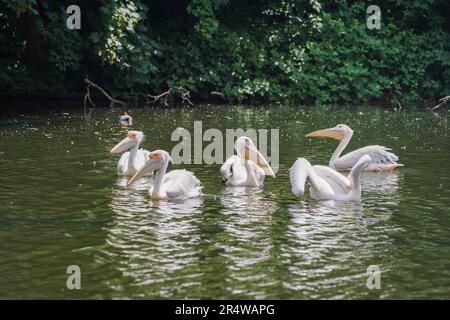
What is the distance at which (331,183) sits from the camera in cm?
1015

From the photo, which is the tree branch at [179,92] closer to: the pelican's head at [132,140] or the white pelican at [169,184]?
the pelican's head at [132,140]

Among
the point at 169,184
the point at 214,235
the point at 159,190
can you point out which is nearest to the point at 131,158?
the point at 169,184

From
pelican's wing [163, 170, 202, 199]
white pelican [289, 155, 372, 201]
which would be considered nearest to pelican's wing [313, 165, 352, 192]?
white pelican [289, 155, 372, 201]

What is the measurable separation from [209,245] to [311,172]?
2558mm

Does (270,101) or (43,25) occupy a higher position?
(43,25)

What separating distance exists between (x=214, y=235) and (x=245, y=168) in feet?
10.1

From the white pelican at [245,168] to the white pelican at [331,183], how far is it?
1036 millimetres

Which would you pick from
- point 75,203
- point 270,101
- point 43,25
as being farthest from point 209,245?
point 270,101

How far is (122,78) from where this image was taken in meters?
23.5

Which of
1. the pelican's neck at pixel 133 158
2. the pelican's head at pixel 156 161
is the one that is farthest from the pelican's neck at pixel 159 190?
the pelican's neck at pixel 133 158

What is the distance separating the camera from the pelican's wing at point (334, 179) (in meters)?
10.1

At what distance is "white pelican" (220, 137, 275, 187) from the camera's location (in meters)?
11.0

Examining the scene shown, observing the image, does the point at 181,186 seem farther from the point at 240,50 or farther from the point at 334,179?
the point at 240,50

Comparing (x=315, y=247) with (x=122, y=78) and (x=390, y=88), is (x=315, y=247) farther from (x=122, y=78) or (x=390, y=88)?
(x=390, y=88)
